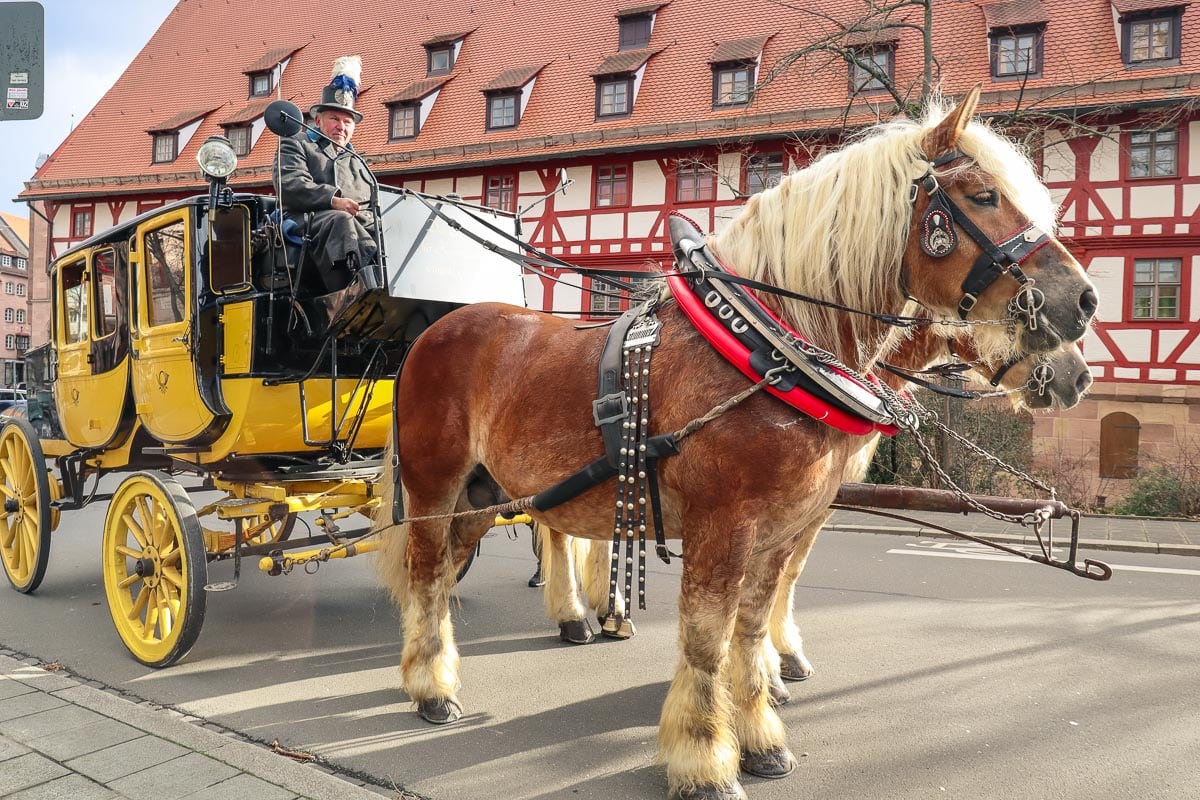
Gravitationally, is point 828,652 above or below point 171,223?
below

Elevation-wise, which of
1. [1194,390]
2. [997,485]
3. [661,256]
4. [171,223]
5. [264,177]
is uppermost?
[264,177]

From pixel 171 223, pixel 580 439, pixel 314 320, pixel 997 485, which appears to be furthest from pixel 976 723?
pixel 997 485

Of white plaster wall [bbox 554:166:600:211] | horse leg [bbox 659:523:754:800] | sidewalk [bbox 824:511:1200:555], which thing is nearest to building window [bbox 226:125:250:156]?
white plaster wall [bbox 554:166:600:211]

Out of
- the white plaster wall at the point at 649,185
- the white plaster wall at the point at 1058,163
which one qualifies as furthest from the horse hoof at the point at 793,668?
the white plaster wall at the point at 649,185

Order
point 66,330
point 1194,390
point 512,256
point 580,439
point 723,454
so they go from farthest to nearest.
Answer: point 1194,390 < point 66,330 < point 512,256 < point 580,439 < point 723,454

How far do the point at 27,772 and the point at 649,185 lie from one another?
1645 centimetres

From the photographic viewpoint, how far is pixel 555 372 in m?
3.12

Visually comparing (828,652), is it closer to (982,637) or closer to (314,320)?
(982,637)

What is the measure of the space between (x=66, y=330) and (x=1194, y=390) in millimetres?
15714

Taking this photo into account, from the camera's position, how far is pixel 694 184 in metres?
17.7

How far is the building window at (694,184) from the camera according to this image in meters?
17.5

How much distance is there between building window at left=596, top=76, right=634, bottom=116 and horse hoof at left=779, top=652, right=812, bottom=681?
1654 cm

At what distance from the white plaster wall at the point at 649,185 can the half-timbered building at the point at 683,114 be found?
37 mm

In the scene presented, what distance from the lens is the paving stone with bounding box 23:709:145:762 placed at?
9.50ft
